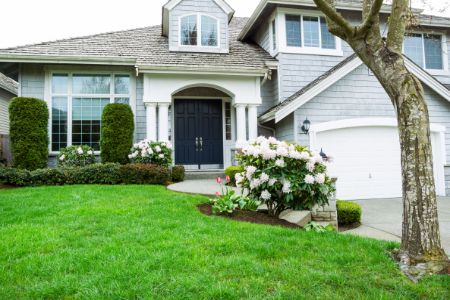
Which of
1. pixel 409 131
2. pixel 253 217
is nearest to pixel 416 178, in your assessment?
pixel 409 131

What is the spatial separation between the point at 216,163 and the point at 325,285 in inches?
359

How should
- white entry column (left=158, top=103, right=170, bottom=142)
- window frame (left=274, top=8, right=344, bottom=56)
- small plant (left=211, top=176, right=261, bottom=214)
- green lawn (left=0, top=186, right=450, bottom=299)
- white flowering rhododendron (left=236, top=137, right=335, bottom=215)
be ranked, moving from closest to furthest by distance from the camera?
green lawn (left=0, top=186, right=450, bottom=299) → white flowering rhododendron (left=236, top=137, right=335, bottom=215) → small plant (left=211, top=176, right=261, bottom=214) → white entry column (left=158, top=103, right=170, bottom=142) → window frame (left=274, top=8, right=344, bottom=56)

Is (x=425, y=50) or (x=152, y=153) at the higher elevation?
(x=425, y=50)

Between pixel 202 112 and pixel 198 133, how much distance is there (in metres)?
0.79

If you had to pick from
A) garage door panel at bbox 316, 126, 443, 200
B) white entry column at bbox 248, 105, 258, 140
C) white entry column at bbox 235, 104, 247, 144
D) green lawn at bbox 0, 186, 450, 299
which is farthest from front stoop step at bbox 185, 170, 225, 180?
green lawn at bbox 0, 186, 450, 299

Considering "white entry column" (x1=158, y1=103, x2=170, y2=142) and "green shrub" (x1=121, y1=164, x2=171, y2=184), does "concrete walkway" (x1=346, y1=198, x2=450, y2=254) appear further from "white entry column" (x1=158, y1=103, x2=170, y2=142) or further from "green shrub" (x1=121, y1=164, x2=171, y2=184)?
"white entry column" (x1=158, y1=103, x2=170, y2=142)

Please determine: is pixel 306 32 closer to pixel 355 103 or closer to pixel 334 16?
pixel 355 103

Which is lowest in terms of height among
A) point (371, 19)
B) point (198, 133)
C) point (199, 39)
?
point (198, 133)

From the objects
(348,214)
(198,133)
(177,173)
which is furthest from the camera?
(198,133)

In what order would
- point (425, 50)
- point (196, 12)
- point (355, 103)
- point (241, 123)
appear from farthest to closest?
1. point (425, 50)
2. point (196, 12)
3. point (241, 123)
4. point (355, 103)

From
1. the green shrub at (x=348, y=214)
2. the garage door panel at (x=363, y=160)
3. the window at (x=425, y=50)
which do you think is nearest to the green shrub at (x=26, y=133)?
the garage door panel at (x=363, y=160)

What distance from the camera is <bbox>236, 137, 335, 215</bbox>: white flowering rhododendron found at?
5.08 meters

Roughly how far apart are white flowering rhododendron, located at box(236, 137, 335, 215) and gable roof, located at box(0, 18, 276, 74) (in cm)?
567

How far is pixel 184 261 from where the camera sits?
313 cm
